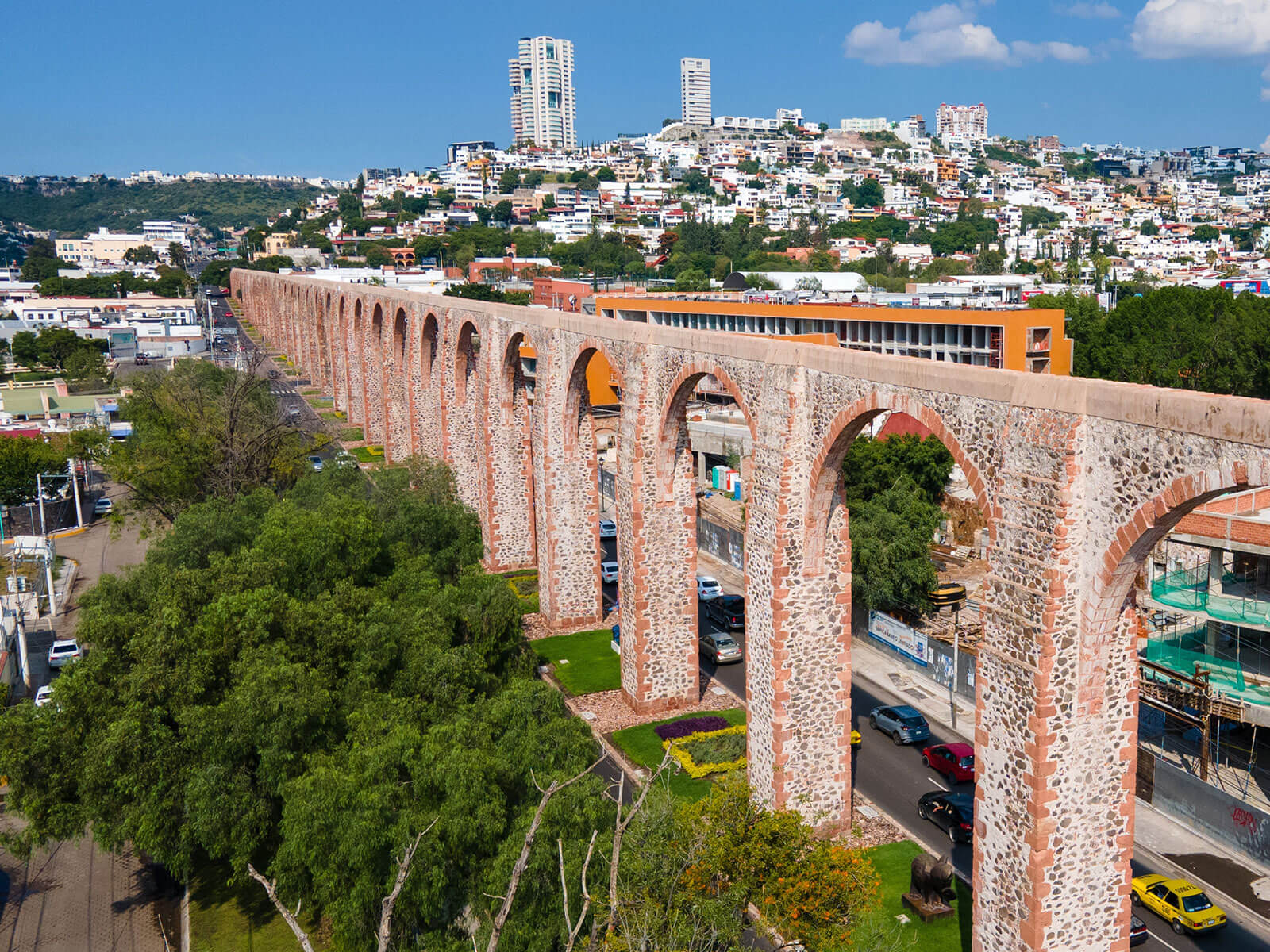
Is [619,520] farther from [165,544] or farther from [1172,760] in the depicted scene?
[1172,760]

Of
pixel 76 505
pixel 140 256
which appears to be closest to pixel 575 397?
pixel 76 505

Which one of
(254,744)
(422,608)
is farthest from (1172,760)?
(254,744)

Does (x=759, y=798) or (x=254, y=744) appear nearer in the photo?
(x=254, y=744)

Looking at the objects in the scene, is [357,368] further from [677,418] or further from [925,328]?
[677,418]

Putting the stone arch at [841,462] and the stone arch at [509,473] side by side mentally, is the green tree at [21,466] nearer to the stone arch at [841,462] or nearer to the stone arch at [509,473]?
the stone arch at [509,473]

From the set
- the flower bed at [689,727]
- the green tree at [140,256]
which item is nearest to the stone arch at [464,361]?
the flower bed at [689,727]

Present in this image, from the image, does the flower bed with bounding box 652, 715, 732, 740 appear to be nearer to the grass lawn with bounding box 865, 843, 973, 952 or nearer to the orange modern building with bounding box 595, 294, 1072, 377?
the grass lawn with bounding box 865, 843, 973, 952

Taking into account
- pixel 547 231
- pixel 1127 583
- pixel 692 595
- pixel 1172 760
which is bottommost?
pixel 1172 760
